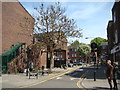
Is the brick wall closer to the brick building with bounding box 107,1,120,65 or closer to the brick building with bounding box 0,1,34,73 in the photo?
the brick building with bounding box 0,1,34,73

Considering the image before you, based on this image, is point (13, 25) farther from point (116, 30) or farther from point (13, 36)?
point (116, 30)

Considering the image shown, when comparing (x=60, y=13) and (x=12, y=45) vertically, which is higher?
(x=60, y=13)

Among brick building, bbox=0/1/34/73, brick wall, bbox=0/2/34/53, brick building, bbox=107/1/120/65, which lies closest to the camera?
brick building, bbox=107/1/120/65

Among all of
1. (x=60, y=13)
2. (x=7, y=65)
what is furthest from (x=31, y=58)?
(x=60, y=13)

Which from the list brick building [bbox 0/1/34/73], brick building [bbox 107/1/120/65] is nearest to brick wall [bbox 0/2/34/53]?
brick building [bbox 0/1/34/73]

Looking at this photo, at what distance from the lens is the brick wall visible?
23281 millimetres

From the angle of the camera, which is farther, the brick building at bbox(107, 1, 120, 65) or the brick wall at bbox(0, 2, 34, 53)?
the brick wall at bbox(0, 2, 34, 53)

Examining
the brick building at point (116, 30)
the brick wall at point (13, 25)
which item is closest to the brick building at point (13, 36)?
the brick wall at point (13, 25)

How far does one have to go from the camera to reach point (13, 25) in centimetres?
2577

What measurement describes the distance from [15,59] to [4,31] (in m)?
4.52

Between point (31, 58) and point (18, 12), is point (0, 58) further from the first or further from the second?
point (18, 12)

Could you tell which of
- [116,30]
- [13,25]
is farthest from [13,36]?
[116,30]

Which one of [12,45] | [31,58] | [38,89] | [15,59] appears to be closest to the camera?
[38,89]

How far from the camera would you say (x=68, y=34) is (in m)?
21.0
